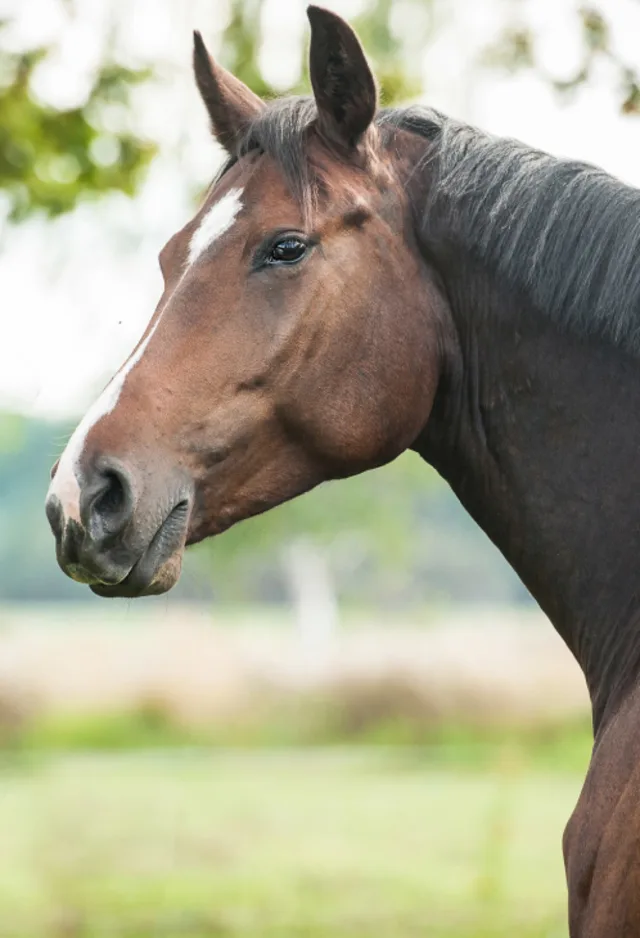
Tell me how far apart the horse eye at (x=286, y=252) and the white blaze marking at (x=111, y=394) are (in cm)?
14

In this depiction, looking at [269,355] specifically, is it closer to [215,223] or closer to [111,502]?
[215,223]

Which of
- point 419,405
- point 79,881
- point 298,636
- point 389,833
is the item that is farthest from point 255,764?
point 298,636

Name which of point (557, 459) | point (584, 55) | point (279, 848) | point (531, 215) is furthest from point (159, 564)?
point (279, 848)

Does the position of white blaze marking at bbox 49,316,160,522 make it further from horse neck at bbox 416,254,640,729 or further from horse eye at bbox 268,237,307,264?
horse neck at bbox 416,254,640,729

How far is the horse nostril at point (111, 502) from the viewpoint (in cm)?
299

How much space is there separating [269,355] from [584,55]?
3710 mm

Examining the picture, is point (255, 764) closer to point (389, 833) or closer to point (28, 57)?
point (389, 833)

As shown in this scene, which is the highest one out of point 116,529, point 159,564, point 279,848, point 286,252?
point 286,252

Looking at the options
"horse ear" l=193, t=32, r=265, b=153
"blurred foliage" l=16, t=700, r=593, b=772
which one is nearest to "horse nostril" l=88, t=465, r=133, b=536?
"horse ear" l=193, t=32, r=265, b=153

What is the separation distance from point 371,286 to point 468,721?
2011 centimetres

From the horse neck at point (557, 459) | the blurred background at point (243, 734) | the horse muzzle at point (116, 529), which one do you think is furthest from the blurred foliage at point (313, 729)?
the horse muzzle at point (116, 529)

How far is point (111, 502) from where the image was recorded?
3.03m

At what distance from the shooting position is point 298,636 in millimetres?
52562

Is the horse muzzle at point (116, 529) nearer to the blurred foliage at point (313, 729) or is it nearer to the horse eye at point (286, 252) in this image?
the horse eye at point (286, 252)
